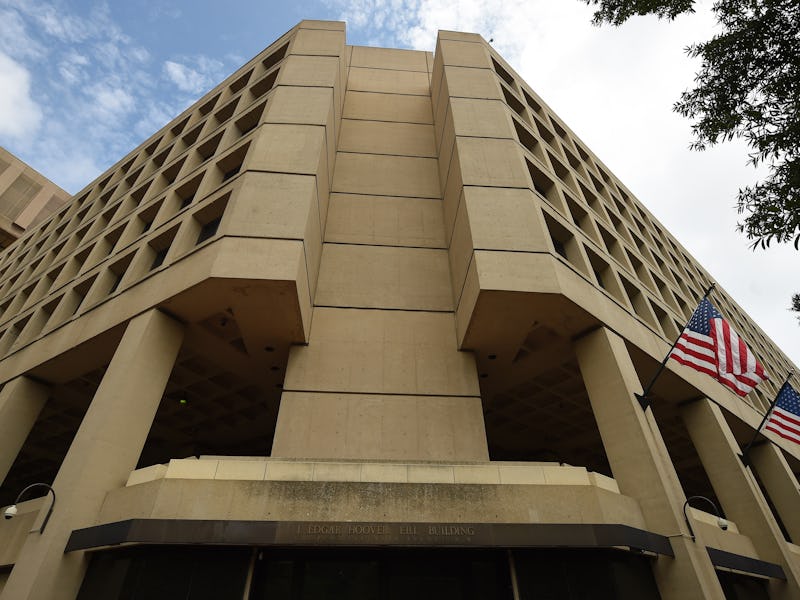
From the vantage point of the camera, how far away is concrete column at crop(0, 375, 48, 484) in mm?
15830

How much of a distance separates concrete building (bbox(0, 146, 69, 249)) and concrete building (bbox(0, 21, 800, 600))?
71.5 feet

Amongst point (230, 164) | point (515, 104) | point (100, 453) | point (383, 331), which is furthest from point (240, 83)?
point (100, 453)

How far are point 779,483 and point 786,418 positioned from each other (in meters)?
8.07

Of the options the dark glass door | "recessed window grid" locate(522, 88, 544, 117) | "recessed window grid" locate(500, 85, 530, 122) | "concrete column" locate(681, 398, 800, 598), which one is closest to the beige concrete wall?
the dark glass door

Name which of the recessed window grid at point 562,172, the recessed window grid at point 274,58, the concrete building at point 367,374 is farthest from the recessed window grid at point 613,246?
the recessed window grid at point 274,58

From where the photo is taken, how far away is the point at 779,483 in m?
20.7

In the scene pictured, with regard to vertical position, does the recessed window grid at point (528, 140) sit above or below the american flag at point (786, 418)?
above

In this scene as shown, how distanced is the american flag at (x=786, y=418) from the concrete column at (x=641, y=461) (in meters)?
5.27

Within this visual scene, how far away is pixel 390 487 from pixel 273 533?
2.56 metres

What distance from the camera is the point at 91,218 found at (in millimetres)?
26531

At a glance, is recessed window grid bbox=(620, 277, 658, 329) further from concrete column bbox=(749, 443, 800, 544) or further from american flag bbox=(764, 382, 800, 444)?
concrete column bbox=(749, 443, 800, 544)

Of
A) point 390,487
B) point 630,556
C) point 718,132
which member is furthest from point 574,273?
point 390,487

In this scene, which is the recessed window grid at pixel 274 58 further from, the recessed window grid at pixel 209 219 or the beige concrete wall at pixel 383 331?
the recessed window grid at pixel 209 219

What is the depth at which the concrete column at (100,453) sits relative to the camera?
392 inches
